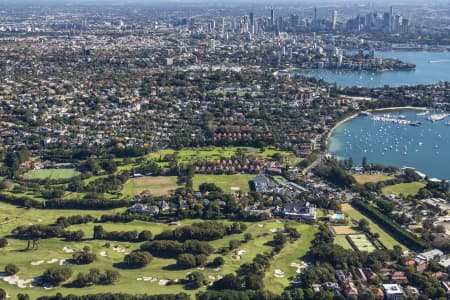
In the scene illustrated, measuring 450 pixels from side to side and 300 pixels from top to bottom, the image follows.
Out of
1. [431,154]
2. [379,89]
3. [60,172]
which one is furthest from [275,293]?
[379,89]

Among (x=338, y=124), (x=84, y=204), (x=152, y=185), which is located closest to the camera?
(x=84, y=204)

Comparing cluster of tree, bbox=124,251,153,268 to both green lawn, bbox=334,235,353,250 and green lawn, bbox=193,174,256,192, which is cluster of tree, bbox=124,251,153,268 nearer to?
green lawn, bbox=334,235,353,250

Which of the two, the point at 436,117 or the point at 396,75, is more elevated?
the point at 396,75

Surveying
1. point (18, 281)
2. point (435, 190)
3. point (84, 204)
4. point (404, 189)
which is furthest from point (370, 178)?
point (18, 281)

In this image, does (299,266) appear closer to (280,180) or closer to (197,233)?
(197,233)

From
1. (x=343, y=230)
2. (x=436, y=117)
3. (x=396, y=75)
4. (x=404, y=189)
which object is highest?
(x=396, y=75)

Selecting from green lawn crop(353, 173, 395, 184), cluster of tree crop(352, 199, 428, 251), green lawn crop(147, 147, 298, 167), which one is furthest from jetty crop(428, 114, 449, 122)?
cluster of tree crop(352, 199, 428, 251)
